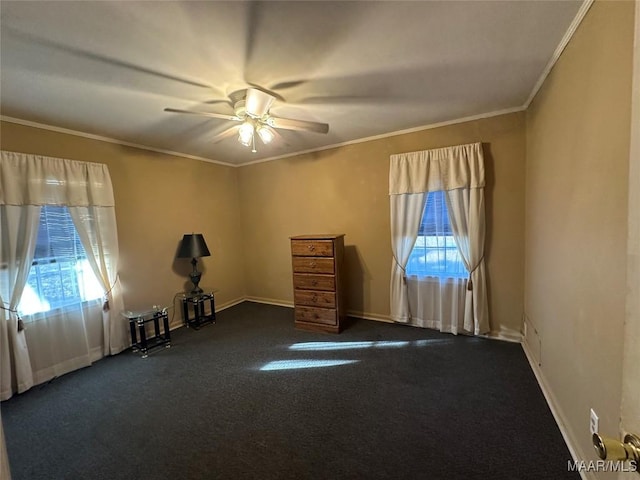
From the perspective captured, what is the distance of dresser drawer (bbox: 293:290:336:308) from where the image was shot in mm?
3348

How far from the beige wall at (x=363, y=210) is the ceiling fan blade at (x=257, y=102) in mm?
1782

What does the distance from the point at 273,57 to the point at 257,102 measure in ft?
1.26

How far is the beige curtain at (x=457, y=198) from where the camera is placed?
290cm

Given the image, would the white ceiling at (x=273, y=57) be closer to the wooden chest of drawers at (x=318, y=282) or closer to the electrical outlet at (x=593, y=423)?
the wooden chest of drawers at (x=318, y=282)

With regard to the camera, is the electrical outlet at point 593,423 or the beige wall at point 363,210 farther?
the beige wall at point 363,210

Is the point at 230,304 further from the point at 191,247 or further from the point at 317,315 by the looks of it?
the point at 317,315

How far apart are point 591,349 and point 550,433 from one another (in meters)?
0.75

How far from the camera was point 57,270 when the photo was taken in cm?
266

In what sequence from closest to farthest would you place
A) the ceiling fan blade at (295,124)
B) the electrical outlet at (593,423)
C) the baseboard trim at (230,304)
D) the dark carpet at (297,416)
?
the electrical outlet at (593,423) < the dark carpet at (297,416) < the ceiling fan blade at (295,124) < the baseboard trim at (230,304)

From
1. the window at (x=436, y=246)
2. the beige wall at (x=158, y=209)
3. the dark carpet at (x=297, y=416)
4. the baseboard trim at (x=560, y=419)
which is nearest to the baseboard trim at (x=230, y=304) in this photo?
the beige wall at (x=158, y=209)

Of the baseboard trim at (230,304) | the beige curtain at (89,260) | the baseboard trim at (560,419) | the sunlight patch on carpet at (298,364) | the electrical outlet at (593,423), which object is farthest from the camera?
the baseboard trim at (230,304)

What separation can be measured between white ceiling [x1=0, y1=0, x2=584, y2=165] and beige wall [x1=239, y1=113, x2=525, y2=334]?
1.73 feet

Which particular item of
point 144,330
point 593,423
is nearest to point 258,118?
point 144,330

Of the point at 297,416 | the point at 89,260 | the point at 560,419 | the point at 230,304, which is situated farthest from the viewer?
the point at 230,304
